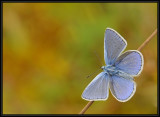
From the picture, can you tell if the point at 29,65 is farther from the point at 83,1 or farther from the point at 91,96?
the point at 91,96

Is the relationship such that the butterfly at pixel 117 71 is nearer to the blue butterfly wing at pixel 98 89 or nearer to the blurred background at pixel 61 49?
the blue butterfly wing at pixel 98 89

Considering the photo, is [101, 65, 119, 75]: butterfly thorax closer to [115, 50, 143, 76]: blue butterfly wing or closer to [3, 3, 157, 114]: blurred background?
[115, 50, 143, 76]: blue butterfly wing

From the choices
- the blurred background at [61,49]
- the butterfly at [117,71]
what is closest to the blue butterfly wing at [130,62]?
the butterfly at [117,71]

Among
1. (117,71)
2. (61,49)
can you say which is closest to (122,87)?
(117,71)

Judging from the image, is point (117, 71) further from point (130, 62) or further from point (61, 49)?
point (61, 49)

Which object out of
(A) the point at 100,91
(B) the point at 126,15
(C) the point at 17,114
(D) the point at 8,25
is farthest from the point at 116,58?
(D) the point at 8,25

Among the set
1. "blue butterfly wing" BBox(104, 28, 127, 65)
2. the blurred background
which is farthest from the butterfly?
the blurred background

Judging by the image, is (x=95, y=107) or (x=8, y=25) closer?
(x=95, y=107)
